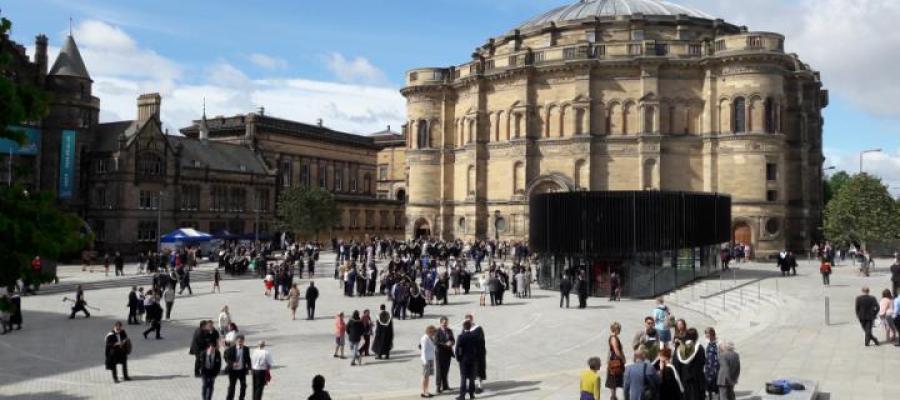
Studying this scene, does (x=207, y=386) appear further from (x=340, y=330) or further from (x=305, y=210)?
(x=305, y=210)

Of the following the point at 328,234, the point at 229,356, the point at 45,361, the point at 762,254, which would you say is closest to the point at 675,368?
the point at 229,356

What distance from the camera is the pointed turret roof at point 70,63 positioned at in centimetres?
5578

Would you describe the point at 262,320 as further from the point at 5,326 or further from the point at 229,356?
the point at 229,356

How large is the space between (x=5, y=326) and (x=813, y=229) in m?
60.5

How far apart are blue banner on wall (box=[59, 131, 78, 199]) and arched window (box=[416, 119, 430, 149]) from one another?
29729 millimetres

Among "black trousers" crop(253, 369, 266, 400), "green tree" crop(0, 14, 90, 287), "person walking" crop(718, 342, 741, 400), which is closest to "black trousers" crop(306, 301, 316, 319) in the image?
"black trousers" crop(253, 369, 266, 400)

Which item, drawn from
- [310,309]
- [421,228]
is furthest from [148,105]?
[310,309]

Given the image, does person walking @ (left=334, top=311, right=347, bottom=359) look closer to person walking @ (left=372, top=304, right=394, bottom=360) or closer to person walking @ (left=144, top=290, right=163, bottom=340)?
person walking @ (left=372, top=304, right=394, bottom=360)

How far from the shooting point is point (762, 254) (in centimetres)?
5459

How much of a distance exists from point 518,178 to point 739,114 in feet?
59.2

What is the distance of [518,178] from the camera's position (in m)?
63.0

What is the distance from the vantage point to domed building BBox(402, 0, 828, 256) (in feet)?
182

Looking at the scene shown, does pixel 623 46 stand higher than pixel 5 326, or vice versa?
pixel 623 46

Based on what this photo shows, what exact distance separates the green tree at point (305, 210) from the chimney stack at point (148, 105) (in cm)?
1328
